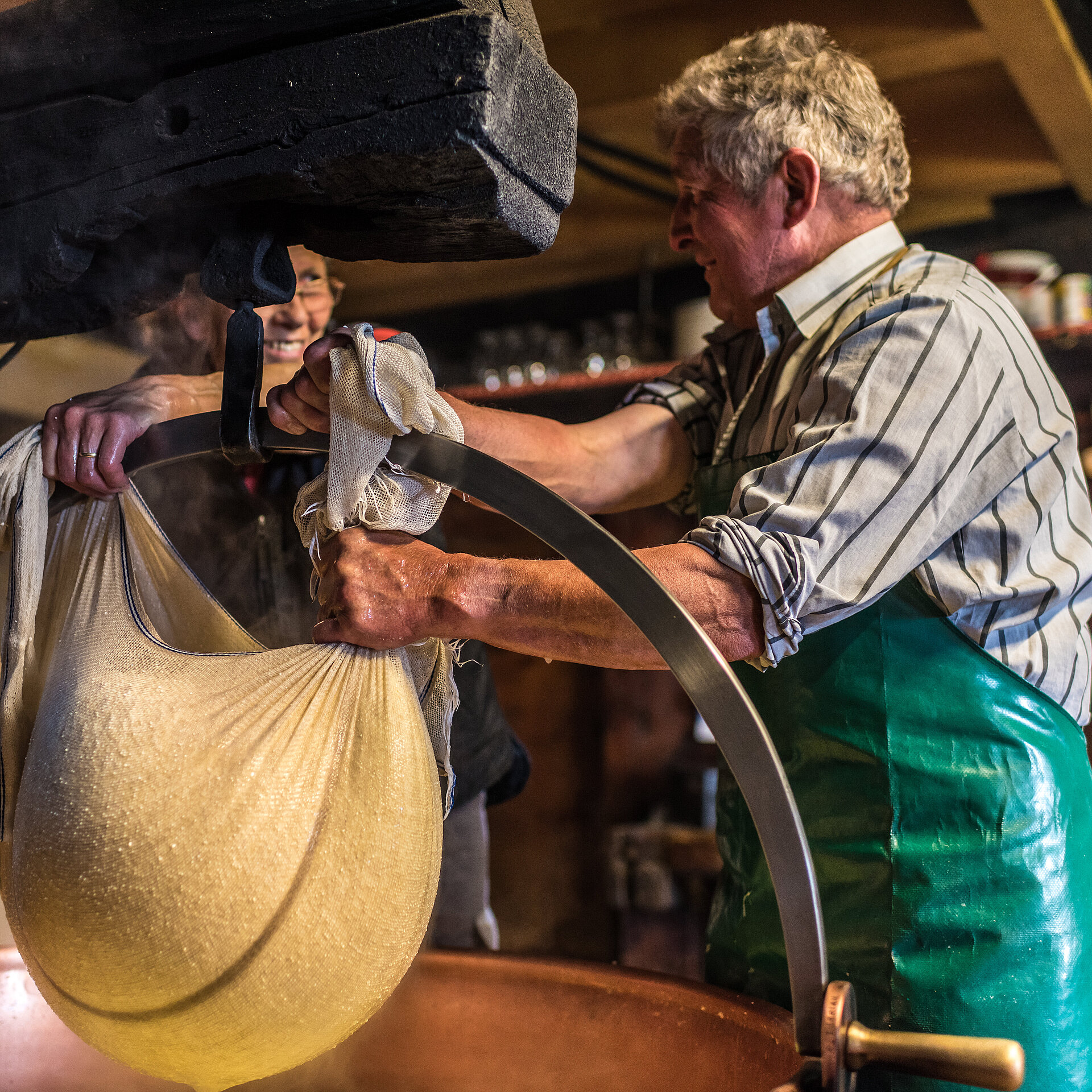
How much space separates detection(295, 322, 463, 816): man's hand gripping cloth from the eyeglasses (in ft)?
2.07

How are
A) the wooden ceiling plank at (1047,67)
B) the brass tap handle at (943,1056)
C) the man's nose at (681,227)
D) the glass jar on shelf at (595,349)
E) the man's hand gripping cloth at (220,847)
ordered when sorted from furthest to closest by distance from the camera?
the glass jar on shelf at (595,349)
the wooden ceiling plank at (1047,67)
the man's nose at (681,227)
the man's hand gripping cloth at (220,847)
the brass tap handle at (943,1056)

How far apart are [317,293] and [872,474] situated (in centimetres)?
81

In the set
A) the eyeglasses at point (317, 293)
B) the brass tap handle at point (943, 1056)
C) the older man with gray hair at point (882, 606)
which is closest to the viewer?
the brass tap handle at point (943, 1056)

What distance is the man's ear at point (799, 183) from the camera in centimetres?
103

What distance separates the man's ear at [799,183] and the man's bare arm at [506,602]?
0.48m

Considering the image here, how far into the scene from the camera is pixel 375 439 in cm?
67

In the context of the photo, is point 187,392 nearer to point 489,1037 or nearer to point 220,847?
point 220,847

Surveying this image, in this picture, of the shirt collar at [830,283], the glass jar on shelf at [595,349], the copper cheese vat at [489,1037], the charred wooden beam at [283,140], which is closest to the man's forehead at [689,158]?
the shirt collar at [830,283]

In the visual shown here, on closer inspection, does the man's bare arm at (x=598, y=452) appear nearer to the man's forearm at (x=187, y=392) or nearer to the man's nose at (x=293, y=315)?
the man's forearm at (x=187, y=392)

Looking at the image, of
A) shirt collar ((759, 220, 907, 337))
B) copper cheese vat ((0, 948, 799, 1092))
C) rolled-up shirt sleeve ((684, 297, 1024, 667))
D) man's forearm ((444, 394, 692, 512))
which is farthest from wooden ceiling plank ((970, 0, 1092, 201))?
copper cheese vat ((0, 948, 799, 1092))

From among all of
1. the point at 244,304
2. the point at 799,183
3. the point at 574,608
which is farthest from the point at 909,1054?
the point at 799,183

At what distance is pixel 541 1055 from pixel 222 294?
652mm

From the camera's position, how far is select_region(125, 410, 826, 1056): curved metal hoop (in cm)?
56

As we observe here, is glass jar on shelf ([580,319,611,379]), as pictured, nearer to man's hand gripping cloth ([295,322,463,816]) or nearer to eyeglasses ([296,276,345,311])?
eyeglasses ([296,276,345,311])
